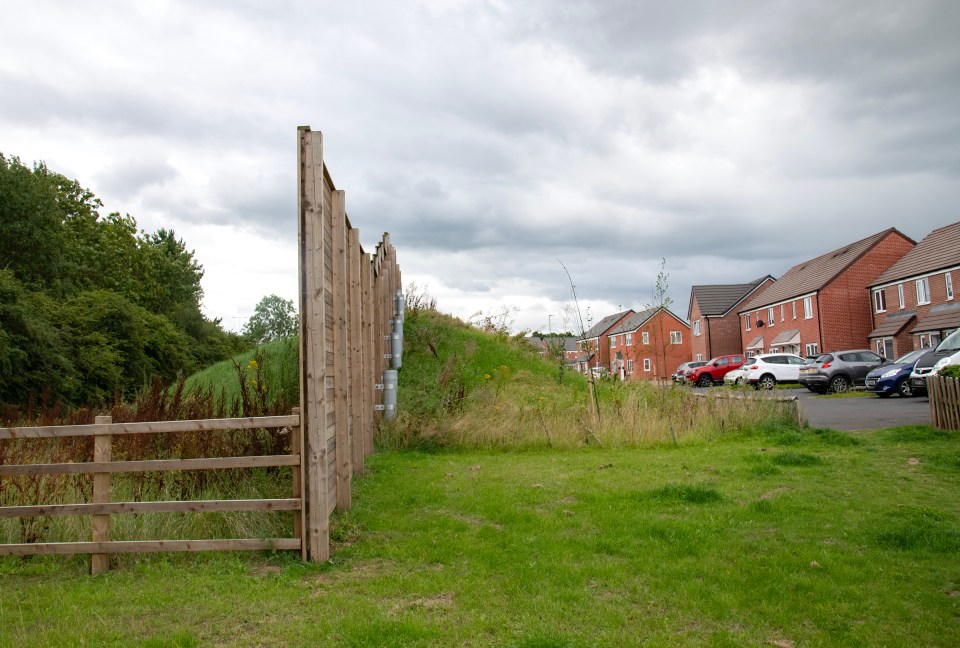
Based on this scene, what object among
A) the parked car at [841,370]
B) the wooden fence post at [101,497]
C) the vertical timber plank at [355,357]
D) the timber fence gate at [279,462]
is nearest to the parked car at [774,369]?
the parked car at [841,370]

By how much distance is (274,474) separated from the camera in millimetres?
7059

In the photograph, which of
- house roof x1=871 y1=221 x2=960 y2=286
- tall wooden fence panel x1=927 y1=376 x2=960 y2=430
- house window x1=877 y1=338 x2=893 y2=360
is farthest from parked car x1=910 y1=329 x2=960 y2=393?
house window x1=877 y1=338 x2=893 y2=360

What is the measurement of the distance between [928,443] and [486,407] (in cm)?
682

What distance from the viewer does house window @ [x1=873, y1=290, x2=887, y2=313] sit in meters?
40.1

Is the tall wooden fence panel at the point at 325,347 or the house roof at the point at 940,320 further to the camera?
the house roof at the point at 940,320

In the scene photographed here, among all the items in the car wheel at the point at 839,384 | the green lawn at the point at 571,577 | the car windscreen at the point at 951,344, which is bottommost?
the green lawn at the point at 571,577

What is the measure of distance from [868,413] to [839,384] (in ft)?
36.4

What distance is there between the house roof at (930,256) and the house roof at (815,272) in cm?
259

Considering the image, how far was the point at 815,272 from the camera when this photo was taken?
46.4 meters

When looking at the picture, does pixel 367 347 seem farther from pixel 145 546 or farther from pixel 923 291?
pixel 923 291

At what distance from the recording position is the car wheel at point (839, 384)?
26.4m

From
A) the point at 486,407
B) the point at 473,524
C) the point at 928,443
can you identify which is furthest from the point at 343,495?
the point at 928,443

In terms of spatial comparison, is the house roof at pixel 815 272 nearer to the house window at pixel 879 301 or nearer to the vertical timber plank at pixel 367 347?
the house window at pixel 879 301

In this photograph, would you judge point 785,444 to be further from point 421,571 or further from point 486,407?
point 421,571
